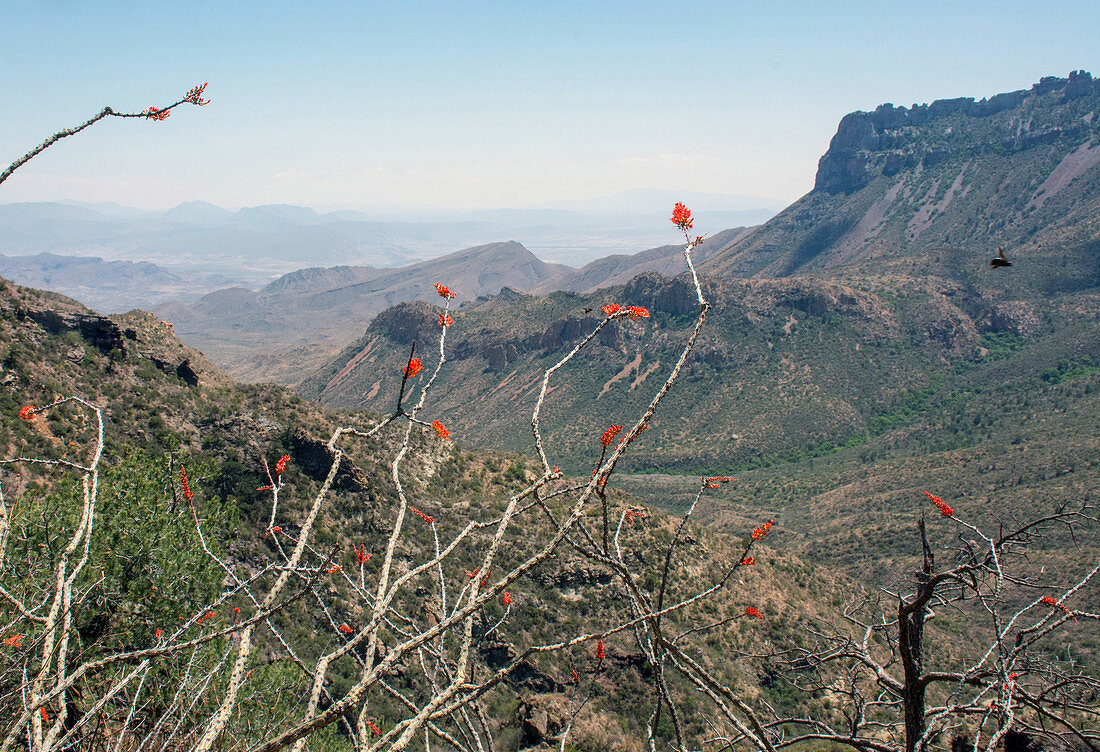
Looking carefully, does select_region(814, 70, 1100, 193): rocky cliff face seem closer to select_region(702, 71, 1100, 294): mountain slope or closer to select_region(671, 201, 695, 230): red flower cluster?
select_region(702, 71, 1100, 294): mountain slope

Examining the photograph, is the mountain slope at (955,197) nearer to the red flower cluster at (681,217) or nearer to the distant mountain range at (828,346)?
the distant mountain range at (828,346)

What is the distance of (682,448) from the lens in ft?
246

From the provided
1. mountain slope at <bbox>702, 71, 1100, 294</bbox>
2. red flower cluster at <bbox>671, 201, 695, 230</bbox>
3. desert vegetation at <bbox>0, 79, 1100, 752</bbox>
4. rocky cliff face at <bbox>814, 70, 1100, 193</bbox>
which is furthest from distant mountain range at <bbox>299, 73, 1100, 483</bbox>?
red flower cluster at <bbox>671, 201, 695, 230</bbox>

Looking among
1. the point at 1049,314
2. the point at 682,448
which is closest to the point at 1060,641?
the point at 682,448

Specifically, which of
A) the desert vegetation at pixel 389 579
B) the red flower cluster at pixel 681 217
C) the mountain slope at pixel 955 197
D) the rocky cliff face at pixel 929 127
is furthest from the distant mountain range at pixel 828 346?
the red flower cluster at pixel 681 217

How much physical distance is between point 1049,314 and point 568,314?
70.3 meters

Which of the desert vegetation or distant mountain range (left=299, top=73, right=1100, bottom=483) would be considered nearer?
the desert vegetation

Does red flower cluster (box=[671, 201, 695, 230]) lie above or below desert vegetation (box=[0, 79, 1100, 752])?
above

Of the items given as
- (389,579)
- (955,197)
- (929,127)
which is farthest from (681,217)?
(929,127)

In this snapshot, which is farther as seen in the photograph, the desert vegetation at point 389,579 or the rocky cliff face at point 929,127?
the rocky cliff face at point 929,127

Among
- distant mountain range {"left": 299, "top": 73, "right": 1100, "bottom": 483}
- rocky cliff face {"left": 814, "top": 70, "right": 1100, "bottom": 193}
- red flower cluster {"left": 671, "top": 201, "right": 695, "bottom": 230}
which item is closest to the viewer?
red flower cluster {"left": 671, "top": 201, "right": 695, "bottom": 230}

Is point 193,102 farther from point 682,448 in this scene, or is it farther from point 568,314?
point 568,314

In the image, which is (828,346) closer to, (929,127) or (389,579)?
(389,579)

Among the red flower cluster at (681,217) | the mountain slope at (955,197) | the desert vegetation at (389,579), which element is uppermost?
the mountain slope at (955,197)
